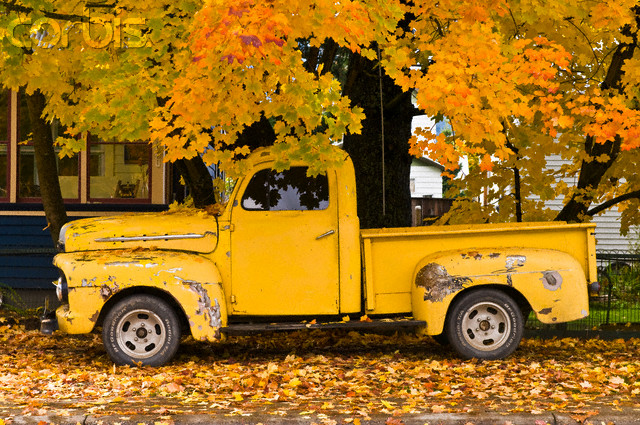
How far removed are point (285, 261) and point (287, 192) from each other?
71cm

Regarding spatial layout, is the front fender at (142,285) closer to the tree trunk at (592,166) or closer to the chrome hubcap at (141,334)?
the chrome hubcap at (141,334)

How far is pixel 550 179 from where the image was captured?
10914 mm

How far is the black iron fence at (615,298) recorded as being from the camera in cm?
1017

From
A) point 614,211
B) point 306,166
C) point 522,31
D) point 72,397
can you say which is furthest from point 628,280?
point 614,211

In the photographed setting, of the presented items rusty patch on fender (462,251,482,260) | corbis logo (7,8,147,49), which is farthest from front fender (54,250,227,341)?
rusty patch on fender (462,251,482,260)

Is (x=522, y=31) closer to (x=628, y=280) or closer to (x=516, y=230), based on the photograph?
(x=516, y=230)

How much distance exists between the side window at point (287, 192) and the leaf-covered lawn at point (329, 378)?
159 centimetres

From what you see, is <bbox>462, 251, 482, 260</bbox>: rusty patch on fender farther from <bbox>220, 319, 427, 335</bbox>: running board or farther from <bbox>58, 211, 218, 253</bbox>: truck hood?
<bbox>58, 211, 218, 253</bbox>: truck hood

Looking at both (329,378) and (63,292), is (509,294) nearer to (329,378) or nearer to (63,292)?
(329,378)

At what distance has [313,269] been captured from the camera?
7.92 meters

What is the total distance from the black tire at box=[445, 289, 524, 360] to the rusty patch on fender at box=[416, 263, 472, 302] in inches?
7.5

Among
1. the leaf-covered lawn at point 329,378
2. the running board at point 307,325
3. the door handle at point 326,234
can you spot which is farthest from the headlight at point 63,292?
the door handle at point 326,234

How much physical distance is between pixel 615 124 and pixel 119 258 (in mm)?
5352

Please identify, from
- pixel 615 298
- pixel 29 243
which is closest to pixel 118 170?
pixel 29 243
